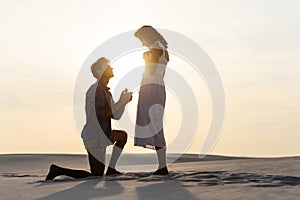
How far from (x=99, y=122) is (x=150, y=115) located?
0.69m

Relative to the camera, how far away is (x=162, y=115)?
7.88 metres

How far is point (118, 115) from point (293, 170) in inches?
93.8

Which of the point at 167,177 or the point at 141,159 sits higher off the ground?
the point at 141,159

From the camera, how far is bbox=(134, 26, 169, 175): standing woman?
7.74 m

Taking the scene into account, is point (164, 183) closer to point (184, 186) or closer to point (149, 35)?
point (184, 186)

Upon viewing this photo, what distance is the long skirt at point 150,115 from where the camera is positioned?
7766 mm

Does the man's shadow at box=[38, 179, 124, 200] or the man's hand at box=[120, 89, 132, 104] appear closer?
the man's shadow at box=[38, 179, 124, 200]

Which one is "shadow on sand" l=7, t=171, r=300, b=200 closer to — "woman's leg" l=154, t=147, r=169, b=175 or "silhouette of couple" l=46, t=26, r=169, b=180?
"woman's leg" l=154, t=147, r=169, b=175

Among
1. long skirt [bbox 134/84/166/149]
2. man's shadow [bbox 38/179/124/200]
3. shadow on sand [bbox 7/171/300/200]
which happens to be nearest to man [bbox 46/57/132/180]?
long skirt [bbox 134/84/166/149]

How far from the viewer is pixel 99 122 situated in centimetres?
791

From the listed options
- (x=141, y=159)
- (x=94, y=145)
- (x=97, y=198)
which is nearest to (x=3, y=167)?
(x=141, y=159)

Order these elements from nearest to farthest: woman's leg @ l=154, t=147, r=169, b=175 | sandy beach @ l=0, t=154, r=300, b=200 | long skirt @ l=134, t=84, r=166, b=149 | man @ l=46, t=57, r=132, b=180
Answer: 1. sandy beach @ l=0, t=154, r=300, b=200
2. woman's leg @ l=154, t=147, r=169, b=175
3. long skirt @ l=134, t=84, r=166, b=149
4. man @ l=46, t=57, r=132, b=180

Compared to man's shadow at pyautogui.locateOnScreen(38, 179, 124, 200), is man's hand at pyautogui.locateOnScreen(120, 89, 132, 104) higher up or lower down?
higher up

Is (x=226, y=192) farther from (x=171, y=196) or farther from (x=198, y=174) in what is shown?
(x=198, y=174)
